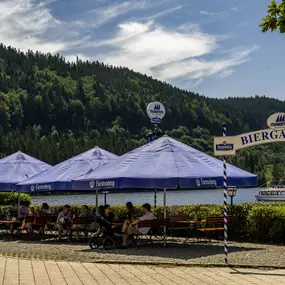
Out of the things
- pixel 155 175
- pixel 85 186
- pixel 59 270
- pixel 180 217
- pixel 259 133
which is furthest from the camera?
pixel 180 217

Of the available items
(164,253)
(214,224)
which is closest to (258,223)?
(214,224)

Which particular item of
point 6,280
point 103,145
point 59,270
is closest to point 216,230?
point 59,270

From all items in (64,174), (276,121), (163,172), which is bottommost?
(163,172)

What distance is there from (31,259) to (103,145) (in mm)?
157744

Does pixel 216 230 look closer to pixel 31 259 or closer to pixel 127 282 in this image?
pixel 31 259

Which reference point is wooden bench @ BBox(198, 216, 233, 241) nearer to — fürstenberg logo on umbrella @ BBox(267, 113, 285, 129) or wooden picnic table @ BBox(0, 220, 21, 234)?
fürstenberg logo on umbrella @ BBox(267, 113, 285, 129)

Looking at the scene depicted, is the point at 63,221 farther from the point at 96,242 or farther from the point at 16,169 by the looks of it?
the point at 16,169

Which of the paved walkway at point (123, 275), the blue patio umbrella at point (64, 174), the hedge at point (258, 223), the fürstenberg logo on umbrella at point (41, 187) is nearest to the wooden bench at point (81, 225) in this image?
the blue patio umbrella at point (64, 174)

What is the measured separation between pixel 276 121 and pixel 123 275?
14.5 feet

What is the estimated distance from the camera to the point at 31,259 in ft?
39.5

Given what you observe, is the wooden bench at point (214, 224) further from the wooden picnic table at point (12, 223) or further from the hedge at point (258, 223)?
the wooden picnic table at point (12, 223)

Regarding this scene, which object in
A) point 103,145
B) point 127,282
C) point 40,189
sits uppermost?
point 103,145

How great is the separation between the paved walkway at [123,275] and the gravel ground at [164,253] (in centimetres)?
83

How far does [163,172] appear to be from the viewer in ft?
46.1
